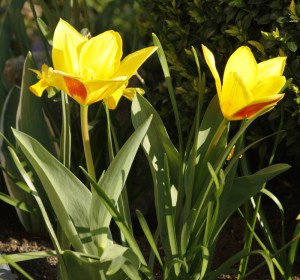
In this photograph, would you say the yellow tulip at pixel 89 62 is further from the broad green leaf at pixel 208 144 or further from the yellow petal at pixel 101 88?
the broad green leaf at pixel 208 144

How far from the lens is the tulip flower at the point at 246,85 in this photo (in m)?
1.50

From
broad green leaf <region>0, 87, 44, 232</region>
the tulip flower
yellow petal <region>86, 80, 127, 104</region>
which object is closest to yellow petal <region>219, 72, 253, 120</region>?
the tulip flower

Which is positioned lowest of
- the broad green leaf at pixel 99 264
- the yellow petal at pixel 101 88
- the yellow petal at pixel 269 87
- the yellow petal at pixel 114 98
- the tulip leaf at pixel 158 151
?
the broad green leaf at pixel 99 264

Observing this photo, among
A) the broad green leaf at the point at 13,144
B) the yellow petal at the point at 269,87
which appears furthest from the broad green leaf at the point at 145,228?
the broad green leaf at the point at 13,144

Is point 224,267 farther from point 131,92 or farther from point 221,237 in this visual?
point 221,237

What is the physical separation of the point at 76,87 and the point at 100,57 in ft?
0.41

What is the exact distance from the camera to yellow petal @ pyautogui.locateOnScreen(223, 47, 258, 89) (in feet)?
5.19

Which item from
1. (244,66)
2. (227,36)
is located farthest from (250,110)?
(227,36)

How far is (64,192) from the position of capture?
5.34ft

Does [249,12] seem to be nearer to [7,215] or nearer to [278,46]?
[278,46]

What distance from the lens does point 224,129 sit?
1670 mm

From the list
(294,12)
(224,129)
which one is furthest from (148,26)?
(224,129)

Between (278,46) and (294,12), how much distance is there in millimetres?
148

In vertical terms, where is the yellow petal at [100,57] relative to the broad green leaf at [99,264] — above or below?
above
